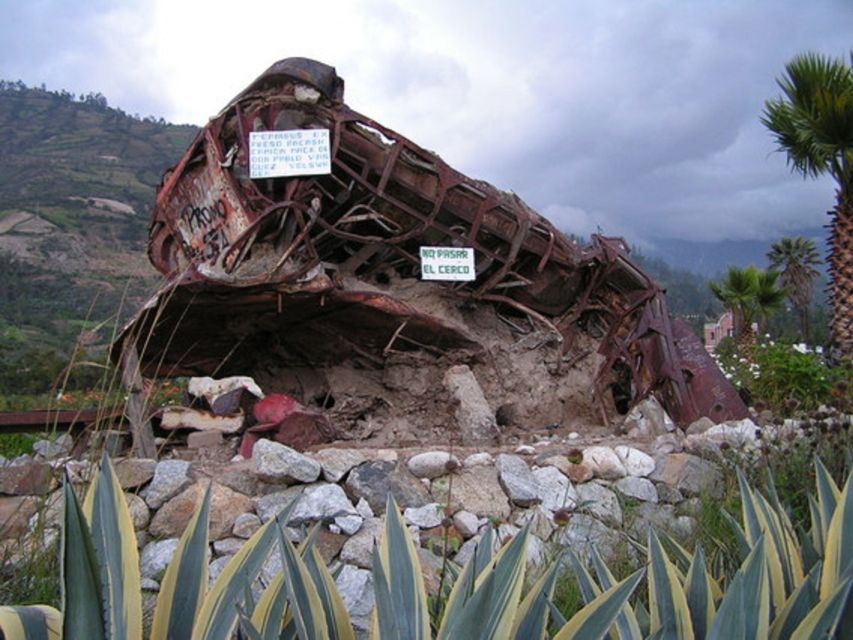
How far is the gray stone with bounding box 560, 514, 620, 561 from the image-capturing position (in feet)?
10.3

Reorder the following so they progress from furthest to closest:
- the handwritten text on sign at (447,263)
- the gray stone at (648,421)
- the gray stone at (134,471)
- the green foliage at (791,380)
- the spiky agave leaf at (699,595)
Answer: the green foliage at (791,380) → the handwritten text on sign at (447,263) → the gray stone at (648,421) → the gray stone at (134,471) → the spiky agave leaf at (699,595)

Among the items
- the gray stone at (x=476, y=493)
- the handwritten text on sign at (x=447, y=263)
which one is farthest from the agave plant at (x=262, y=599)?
the handwritten text on sign at (x=447, y=263)

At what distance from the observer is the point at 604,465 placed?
395 centimetres

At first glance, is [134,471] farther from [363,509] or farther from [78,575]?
[78,575]

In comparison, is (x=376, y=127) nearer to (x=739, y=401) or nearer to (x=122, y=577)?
(x=739, y=401)

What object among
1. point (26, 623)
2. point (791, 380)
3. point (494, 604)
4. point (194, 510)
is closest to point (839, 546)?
point (494, 604)

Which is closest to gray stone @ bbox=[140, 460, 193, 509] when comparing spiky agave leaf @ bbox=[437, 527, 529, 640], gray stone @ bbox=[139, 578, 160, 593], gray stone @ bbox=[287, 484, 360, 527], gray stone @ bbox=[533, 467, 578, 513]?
gray stone @ bbox=[139, 578, 160, 593]

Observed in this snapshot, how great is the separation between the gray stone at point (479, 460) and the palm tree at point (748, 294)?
15.9 meters

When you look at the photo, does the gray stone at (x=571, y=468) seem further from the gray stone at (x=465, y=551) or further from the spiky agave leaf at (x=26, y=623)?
the spiky agave leaf at (x=26, y=623)

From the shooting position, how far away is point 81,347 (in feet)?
7.79

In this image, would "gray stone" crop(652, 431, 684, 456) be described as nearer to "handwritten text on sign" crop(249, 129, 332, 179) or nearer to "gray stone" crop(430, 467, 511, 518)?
"gray stone" crop(430, 467, 511, 518)

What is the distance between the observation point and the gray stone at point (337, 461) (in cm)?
352

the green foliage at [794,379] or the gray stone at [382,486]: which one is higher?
the green foliage at [794,379]

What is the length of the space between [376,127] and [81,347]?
9.10 feet
